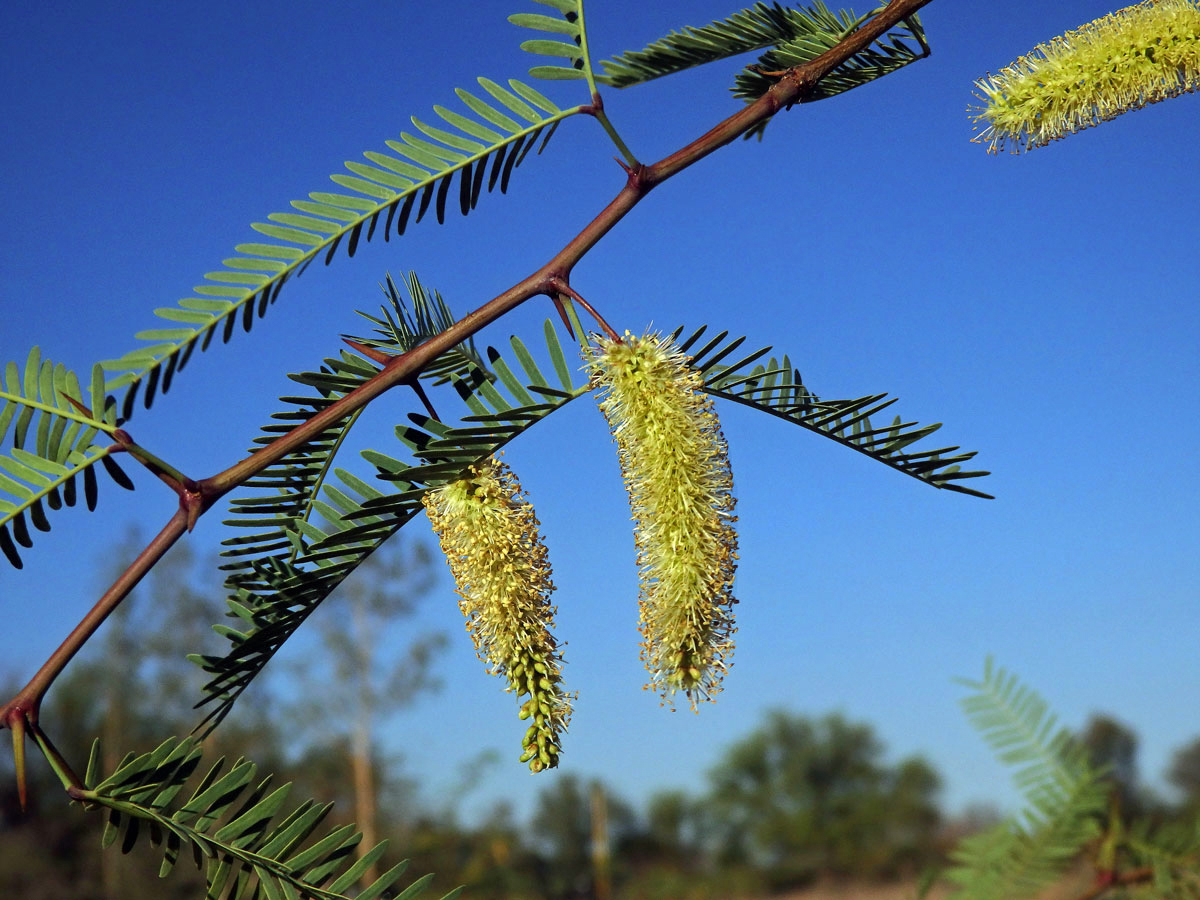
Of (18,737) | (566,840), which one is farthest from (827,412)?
(566,840)

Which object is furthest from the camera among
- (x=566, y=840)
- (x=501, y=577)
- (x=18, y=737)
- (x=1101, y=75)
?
(x=566, y=840)

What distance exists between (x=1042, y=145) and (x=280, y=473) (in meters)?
0.83

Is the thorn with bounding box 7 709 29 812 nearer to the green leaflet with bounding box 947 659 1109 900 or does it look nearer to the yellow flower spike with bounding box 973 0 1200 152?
the green leaflet with bounding box 947 659 1109 900

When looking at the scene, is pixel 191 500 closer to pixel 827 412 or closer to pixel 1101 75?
pixel 827 412

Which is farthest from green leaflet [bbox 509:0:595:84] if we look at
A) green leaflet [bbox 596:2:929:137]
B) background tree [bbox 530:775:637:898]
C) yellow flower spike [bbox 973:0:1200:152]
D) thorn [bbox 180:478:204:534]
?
background tree [bbox 530:775:637:898]

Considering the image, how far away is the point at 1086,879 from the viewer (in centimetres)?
62

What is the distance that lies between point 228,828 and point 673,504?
0.95 ft

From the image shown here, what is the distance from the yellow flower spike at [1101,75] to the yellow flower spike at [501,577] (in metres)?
0.71

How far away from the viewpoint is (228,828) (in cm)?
45

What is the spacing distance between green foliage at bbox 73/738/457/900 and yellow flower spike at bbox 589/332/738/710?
201 mm

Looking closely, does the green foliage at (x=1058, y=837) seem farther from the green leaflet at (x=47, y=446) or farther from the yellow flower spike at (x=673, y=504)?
the green leaflet at (x=47, y=446)

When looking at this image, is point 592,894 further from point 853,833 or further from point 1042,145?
point 1042,145

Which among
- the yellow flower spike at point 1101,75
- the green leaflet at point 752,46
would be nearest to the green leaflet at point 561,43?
the green leaflet at point 752,46

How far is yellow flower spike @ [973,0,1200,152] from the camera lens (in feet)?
3.03
